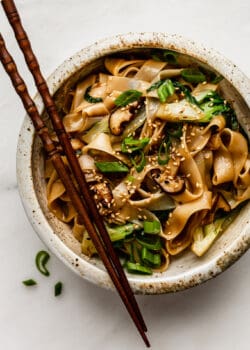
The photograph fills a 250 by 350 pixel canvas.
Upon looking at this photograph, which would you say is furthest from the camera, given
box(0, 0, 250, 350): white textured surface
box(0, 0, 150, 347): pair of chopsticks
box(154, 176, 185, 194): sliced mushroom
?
box(0, 0, 250, 350): white textured surface

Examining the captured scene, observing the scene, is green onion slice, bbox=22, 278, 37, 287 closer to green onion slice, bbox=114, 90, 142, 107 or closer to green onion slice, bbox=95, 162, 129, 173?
green onion slice, bbox=95, 162, 129, 173

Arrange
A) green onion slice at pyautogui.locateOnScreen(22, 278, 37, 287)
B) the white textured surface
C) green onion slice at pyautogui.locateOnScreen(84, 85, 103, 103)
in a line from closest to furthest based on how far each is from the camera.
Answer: green onion slice at pyautogui.locateOnScreen(84, 85, 103, 103) → the white textured surface → green onion slice at pyautogui.locateOnScreen(22, 278, 37, 287)

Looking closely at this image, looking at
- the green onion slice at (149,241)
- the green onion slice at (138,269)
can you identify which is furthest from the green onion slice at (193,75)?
the green onion slice at (138,269)

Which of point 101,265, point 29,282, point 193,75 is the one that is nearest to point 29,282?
point 29,282

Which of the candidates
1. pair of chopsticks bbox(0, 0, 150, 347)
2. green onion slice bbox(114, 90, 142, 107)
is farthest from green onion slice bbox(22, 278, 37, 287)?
green onion slice bbox(114, 90, 142, 107)

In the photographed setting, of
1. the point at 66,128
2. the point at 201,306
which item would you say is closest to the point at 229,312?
the point at 201,306

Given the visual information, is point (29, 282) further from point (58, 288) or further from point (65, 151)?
point (65, 151)
